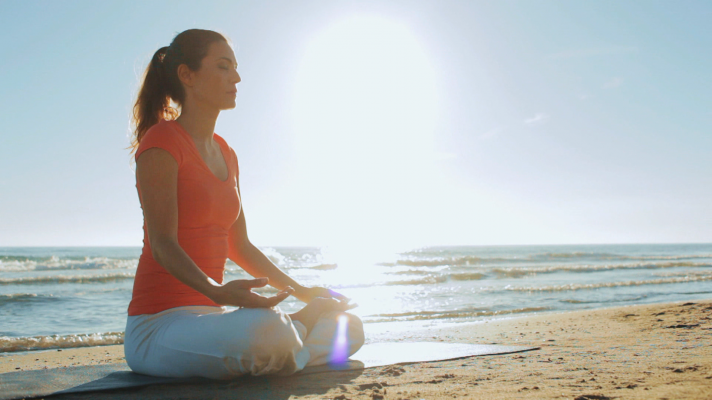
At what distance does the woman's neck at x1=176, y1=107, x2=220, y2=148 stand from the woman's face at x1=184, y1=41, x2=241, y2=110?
6 cm

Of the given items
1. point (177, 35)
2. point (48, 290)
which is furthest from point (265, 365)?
point (48, 290)

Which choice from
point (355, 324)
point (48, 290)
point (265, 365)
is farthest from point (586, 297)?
point (48, 290)

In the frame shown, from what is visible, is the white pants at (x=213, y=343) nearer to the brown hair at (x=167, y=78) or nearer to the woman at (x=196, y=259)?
the woman at (x=196, y=259)

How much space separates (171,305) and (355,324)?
95cm

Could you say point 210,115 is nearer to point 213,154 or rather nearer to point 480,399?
point 213,154

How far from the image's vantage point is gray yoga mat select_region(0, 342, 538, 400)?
2113 millimetres

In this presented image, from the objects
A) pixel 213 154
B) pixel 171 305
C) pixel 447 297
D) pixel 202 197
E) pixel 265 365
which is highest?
pixel 213 154

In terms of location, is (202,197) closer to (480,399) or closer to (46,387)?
(46,387)

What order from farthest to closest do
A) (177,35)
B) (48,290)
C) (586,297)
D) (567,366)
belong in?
(48,290), (586,297), (567,366), (177,35)

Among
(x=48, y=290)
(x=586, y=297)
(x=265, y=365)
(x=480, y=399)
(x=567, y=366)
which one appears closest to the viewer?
(x=480, y=399)

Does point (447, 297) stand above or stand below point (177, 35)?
below

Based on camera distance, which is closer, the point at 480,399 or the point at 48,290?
the point at 480,399

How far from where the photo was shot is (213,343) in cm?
194

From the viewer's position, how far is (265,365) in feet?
6.75
